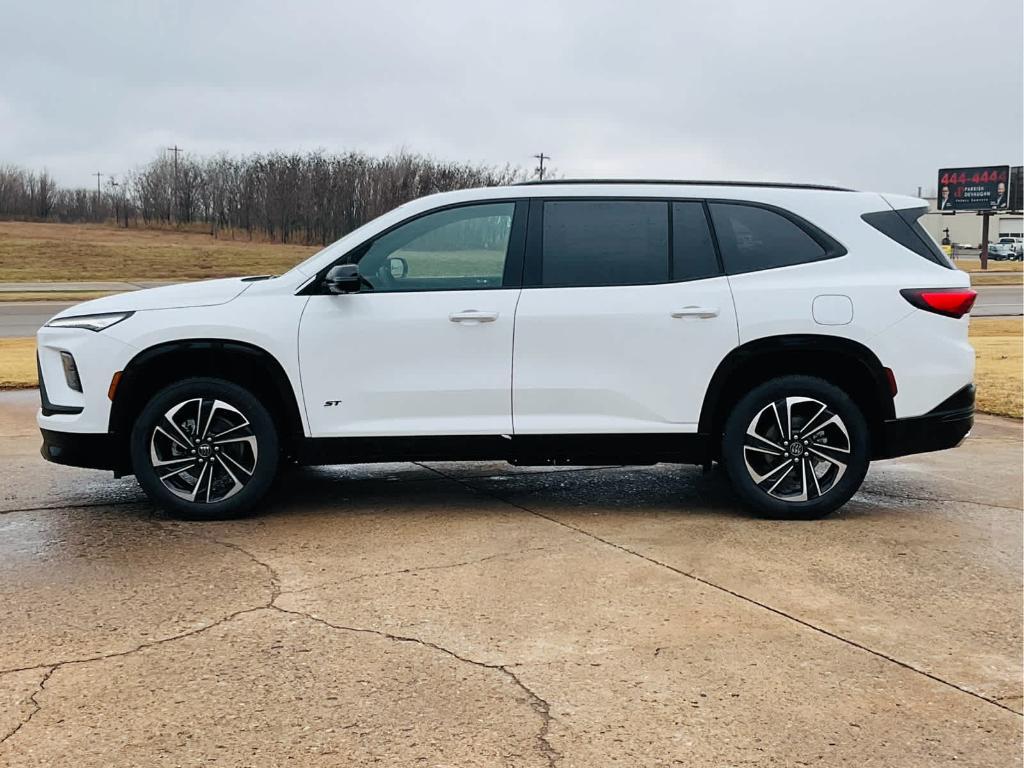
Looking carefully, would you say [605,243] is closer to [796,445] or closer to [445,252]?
[445,252]

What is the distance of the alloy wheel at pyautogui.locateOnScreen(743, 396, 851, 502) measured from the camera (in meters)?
5.76

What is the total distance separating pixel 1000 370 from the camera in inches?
488

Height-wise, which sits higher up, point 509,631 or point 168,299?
point 168,299

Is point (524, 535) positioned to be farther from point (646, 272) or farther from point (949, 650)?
point (949, 650)

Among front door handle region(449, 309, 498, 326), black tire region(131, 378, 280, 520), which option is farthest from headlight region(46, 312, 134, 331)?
front door handle region(449, 309, 498, 326)

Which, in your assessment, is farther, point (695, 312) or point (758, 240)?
point (758, 240)

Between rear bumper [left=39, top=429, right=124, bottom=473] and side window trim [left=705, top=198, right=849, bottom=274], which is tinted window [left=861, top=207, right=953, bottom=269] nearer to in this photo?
side window trim [left=705, top=198, right=849, bottom=274]

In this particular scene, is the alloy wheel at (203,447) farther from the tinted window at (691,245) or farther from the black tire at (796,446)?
the black tire at (796,446)

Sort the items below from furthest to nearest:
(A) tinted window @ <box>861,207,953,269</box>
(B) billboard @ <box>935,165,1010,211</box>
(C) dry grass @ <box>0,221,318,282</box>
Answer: (B) billboard @ <box>935,165,1010,211</box>
(C) dry grass @ <box>0,221,318,282</box>
(A) tinted window @ <box>861,207,953,269</box>

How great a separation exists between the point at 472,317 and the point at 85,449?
2.21 m

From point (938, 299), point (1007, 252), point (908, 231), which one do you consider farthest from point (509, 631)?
point (1007, 252)

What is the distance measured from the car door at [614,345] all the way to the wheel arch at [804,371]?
0.26ft

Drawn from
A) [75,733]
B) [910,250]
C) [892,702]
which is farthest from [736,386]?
[75,733]

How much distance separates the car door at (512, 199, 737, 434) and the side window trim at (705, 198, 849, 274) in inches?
9.9
